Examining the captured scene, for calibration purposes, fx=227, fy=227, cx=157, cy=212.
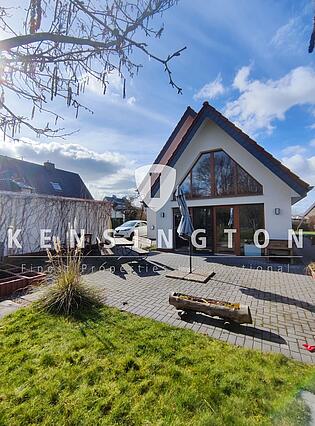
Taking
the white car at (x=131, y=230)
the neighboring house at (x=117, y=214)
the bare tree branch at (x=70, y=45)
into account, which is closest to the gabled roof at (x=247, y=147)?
the bare tree branch at (x=70, y=45)

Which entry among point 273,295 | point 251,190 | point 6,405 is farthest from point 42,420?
point 251,190

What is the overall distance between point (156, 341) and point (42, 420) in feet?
5.67

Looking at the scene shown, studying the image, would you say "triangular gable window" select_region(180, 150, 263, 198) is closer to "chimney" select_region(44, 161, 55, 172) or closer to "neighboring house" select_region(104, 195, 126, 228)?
"neighboring house" select_region(104, 195, 126, 228)

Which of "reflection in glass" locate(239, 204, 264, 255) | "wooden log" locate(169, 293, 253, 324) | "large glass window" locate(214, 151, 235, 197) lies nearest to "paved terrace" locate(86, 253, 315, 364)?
"wooden log" locate(169, 293, 253, 324)

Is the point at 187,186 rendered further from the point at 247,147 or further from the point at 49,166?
the point at 49,166

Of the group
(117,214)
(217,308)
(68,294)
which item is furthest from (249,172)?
(117,214)

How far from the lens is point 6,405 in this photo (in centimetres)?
231

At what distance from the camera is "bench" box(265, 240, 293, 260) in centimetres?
952

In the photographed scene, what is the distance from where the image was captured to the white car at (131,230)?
64.4 ft

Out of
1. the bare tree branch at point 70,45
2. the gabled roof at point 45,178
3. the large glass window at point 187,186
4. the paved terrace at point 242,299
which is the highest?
the gabled roof at point 45,178

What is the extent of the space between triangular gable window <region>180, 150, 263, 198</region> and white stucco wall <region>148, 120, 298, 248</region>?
0.74ft

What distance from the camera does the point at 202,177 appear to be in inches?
Answer: 479

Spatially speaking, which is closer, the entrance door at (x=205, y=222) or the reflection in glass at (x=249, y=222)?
the reflection in glass at (x=249, y=222)

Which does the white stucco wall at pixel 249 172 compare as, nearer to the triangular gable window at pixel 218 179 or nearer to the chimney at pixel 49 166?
the triangular gable window at pixel 218 179
